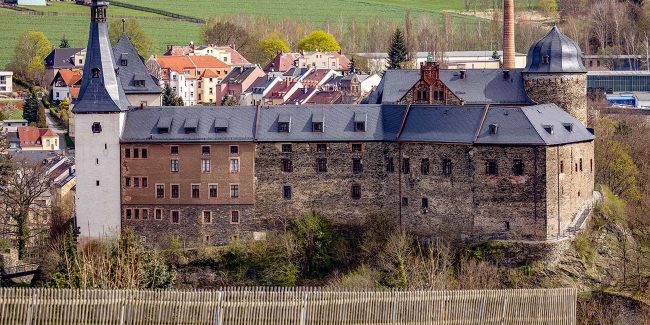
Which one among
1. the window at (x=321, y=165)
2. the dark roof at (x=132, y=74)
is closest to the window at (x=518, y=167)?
the window at (x=321, y=165)

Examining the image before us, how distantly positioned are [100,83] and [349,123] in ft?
37.2

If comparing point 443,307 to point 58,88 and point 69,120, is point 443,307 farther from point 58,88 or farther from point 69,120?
point 58,88

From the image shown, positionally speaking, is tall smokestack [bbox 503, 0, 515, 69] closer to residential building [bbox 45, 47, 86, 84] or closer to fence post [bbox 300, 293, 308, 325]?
fence post [bbox 300, 293, 308, 325]

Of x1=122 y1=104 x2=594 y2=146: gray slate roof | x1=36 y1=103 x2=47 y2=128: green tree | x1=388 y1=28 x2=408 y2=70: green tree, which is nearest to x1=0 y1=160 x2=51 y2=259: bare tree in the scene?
x1=122 y1=104 x2=594 y2=146: gray slate roof

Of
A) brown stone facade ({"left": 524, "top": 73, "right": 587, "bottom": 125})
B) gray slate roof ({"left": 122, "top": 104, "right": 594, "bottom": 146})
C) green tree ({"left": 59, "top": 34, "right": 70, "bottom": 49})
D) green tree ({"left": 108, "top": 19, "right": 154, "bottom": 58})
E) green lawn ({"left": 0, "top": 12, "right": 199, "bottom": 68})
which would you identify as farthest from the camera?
green lawn ({"left": 0, "top": 12, "right": 199, "bottom": 68})

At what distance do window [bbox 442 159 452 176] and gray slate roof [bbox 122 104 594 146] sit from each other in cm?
89

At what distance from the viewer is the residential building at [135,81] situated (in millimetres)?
84125

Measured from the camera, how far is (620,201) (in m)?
82.2

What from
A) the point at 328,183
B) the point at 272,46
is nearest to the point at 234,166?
the point at 328,183

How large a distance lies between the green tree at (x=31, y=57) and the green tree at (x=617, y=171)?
68.2 metres

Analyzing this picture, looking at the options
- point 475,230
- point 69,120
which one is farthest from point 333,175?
point 69,120

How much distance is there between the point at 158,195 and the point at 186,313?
2656 cm

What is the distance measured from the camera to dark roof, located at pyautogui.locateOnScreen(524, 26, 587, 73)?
81188 mm

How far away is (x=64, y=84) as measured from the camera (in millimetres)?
135625
